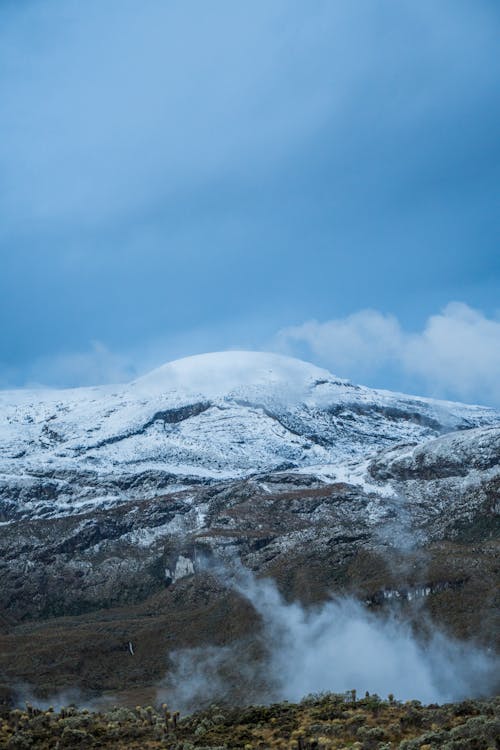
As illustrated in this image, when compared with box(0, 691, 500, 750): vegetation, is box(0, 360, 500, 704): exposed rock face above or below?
above

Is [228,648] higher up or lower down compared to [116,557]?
lower down

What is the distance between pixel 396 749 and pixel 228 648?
215ft

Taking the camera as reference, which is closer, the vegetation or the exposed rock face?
the vegetation

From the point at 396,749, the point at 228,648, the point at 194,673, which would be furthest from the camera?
the point at 228,648

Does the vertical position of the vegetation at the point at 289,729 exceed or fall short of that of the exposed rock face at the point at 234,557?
it falls short

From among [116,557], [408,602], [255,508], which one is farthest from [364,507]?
[408,602]

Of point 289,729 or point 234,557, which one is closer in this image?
point 289,729

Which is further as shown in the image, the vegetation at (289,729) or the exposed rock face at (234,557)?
the exposed rock face at (234,557)

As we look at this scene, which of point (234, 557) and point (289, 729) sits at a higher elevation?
point (234, 557)

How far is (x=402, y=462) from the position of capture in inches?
7343

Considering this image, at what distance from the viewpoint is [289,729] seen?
38.8 m

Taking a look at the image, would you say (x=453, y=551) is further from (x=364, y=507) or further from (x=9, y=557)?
(x=9, y=557)

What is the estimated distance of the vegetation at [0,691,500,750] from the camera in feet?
108

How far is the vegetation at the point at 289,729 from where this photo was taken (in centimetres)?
3306
